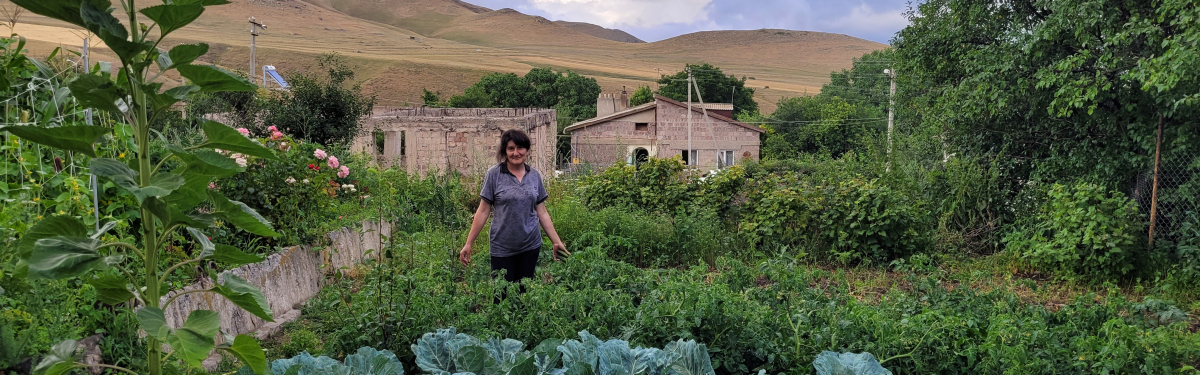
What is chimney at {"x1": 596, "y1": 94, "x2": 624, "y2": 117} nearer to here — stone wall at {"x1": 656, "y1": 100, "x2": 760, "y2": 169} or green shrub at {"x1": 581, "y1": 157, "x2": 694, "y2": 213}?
stone wall at {"x1": 656, "y1": 100, "x2": 760, "y2": 169}

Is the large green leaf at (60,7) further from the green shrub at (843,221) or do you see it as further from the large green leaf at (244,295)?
the green shrub at (843,221)

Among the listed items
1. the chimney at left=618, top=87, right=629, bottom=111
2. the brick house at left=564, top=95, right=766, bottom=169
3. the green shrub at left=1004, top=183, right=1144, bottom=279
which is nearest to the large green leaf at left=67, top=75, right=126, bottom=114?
the green shrub at left=1004, top=183, right=1144, bottom=279

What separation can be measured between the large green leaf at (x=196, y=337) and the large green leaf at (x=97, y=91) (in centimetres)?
45

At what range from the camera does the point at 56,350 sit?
1456mm

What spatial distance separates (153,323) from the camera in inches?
55.9

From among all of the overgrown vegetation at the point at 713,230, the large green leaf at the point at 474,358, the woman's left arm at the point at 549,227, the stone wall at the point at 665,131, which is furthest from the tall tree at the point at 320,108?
the stone wall at the point at 665,131

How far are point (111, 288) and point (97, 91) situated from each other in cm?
47

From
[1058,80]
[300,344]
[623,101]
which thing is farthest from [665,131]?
[300,344]

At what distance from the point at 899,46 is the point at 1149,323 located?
22.8 feet

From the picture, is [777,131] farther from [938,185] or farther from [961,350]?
[961,350]

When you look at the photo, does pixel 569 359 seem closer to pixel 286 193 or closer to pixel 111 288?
pixel 111 288

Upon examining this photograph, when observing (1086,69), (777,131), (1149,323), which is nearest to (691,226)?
(1149,323)

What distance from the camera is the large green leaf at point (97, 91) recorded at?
1376 millimetres

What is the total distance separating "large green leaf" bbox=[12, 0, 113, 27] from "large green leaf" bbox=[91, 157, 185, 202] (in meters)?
0.27
